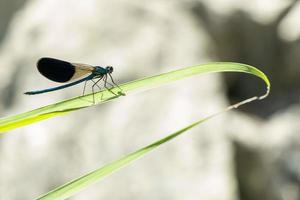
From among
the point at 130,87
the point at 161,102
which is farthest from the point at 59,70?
the point at 161,102

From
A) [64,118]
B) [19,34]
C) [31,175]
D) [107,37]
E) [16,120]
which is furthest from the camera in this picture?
[19,34]

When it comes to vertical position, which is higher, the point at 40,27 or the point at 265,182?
the point at 40,27

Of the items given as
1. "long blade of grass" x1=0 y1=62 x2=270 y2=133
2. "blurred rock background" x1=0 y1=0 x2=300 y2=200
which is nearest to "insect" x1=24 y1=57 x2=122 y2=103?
"long blade of grass" x1=0 y1=62 x2=270 y2=133

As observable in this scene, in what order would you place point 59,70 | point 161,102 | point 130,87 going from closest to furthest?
point 130,87 < point 59,70 < point 161,102

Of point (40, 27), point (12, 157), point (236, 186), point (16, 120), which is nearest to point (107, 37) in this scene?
point (40, 27)

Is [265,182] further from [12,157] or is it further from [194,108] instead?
[12,157]

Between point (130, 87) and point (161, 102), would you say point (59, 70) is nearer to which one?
point (130, 87)

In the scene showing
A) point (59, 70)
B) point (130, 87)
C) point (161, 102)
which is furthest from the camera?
point (161, 102)

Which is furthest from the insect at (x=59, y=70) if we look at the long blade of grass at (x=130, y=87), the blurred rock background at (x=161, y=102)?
the blurred rock background at (x=161, y=102)
